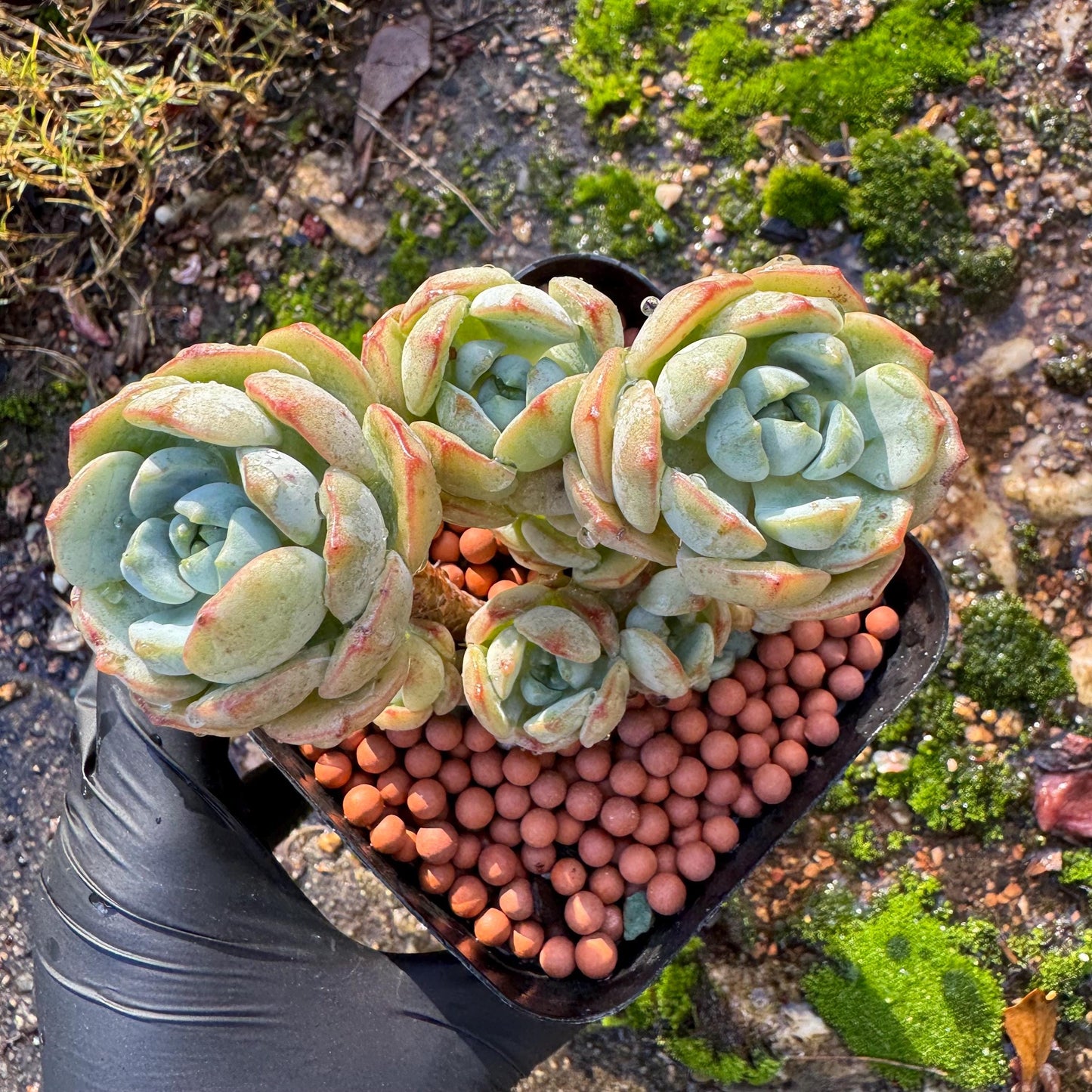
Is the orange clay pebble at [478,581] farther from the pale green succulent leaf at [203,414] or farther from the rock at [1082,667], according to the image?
the rock at [1082,667]

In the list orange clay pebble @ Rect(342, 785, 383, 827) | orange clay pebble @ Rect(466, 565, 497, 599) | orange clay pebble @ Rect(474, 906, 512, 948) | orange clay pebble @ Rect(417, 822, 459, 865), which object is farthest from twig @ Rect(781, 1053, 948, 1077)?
orange clay pebble @ Rect(466, 565, 497, 599)

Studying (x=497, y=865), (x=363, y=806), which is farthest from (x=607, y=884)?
(x=363, y=806)

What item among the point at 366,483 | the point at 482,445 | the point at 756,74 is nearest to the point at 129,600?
the point at 366,483

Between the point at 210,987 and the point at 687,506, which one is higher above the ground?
the point at 687,506

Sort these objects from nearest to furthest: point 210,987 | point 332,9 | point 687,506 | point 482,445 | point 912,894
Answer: point 687,506 < point 482,445 < point 210,987 < point 912,894 < point 332,9

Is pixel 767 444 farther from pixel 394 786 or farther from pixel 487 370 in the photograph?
pixel 394 786

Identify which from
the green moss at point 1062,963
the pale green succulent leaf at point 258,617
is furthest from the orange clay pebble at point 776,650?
the green moss at point 1062,963

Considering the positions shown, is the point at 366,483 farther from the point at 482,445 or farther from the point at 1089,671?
the point at 1089,671
